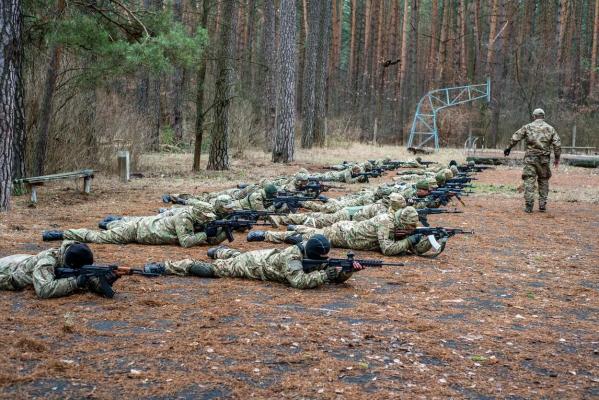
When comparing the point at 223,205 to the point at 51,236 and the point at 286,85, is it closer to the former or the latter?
the point at 51,236

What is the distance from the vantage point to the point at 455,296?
6.73 meters

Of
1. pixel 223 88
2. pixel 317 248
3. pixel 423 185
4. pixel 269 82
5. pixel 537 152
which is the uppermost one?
pixel 269 82

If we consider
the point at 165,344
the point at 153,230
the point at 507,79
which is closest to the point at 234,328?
the point at 165,344

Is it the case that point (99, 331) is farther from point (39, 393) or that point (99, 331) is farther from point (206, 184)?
point (206, 184)

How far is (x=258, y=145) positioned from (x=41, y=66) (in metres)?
12.5

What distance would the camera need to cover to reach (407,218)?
844 cm

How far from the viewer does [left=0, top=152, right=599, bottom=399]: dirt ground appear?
4.25 m

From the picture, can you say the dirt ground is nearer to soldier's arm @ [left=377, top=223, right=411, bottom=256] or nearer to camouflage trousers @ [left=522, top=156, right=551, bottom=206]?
soldier's arm @ [left=377, top=223, right=411, bottom=256]

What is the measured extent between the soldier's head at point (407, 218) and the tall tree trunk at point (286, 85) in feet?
42.6

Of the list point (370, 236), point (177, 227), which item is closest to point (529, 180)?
point (370, 236)

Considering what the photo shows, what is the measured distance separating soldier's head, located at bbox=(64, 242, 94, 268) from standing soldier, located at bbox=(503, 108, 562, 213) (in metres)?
9.19

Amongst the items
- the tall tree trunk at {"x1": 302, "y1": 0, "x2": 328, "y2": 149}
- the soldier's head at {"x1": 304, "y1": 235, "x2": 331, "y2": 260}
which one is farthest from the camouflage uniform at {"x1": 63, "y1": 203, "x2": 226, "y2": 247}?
the tall tree trunk at {"x1": 302, "y1": 0, "x2": 328, "y2": 149}

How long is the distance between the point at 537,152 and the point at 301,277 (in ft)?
25.5

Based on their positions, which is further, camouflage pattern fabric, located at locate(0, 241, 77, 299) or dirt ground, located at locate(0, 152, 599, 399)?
camouflage pattern fabric, located at locate(0, 241, 77, 299)
